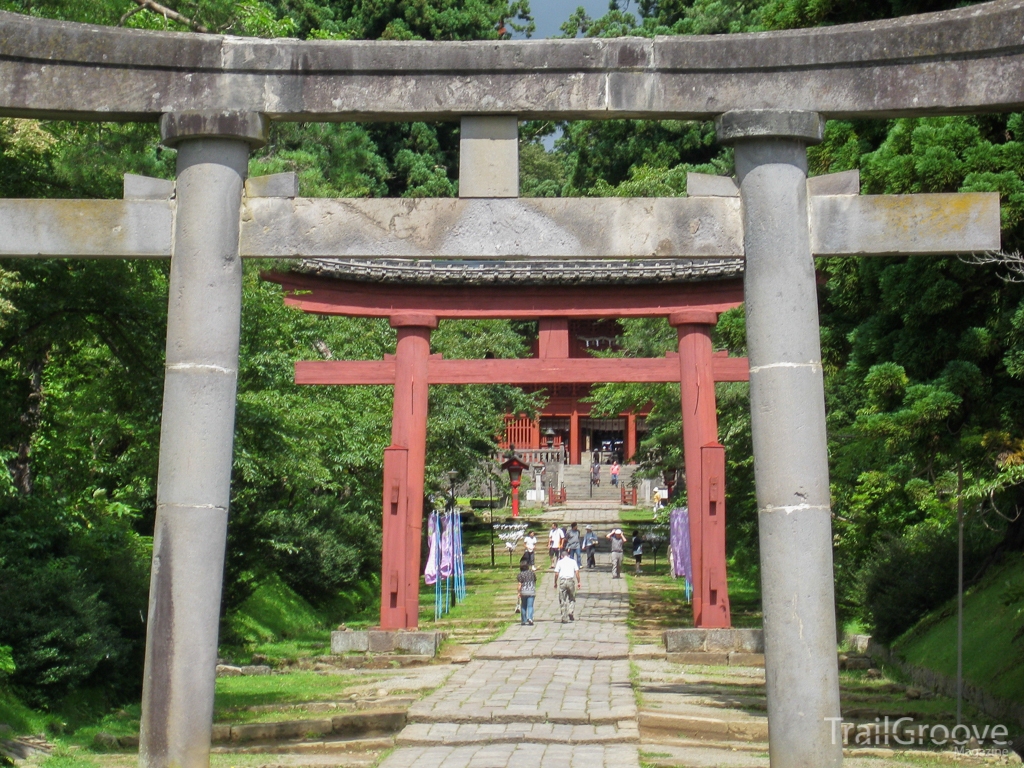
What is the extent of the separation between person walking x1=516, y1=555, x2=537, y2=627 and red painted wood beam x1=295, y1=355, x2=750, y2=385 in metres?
4.09

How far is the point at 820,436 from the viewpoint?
736 centimetres

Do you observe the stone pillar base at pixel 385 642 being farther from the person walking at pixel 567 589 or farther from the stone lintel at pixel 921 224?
the stone lintel at pixel 921 224

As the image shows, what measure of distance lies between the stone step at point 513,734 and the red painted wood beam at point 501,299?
7956mm

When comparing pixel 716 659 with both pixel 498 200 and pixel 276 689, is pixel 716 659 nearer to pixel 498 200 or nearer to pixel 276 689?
pixel 276 689

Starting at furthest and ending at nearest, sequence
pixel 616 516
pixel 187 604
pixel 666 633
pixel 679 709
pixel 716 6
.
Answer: pixel 616 516 → pixel 716 6 → pixel 666 633 → pixel 679 709 → pixel 187 604

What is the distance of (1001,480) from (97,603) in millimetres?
8303

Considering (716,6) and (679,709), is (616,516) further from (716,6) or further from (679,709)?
(679,709)

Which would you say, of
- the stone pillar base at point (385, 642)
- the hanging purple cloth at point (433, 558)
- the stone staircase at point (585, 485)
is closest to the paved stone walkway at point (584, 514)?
the stone staircase at point (585, 485)

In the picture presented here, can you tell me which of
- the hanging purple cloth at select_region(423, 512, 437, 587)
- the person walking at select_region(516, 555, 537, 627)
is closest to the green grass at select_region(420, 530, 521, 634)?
the person walking at select_region(516, 555, 537, 627)

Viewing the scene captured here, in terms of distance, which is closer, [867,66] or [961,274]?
[867,66]

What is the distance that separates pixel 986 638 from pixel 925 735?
2.26 metres

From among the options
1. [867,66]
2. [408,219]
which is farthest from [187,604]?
[867,66]

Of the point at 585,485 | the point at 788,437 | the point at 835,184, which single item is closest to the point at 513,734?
the point at 788,437

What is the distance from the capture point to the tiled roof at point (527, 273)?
1758 cm
